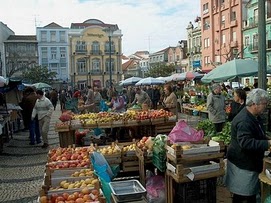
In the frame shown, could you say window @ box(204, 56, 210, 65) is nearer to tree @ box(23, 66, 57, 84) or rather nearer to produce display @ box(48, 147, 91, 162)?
tree @ box(23, 66, 57, 84)

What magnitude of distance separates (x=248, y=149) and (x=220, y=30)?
153ft

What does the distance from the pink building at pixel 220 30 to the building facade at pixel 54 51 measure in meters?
28.1

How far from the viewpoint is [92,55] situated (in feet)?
212

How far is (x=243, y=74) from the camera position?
355 inches

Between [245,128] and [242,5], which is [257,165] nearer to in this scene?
[245,128]

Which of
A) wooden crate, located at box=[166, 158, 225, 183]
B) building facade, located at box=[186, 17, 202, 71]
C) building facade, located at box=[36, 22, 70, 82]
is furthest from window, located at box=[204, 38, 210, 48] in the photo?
wooden crate, located at box=[166, 158, 225, 183]

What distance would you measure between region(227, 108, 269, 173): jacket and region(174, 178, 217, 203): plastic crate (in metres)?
0.66

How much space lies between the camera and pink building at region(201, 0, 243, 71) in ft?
146

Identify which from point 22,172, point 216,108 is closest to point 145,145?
point 216,108

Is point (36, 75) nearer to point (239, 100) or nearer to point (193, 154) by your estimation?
point (239, 100)

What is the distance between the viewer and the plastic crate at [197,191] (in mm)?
4434

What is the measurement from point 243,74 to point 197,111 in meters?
7.75

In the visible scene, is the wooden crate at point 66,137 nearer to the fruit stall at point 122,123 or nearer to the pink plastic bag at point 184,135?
the fruit stall at point 122,123

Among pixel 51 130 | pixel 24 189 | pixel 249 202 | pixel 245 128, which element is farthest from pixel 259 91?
pixel 51 130
